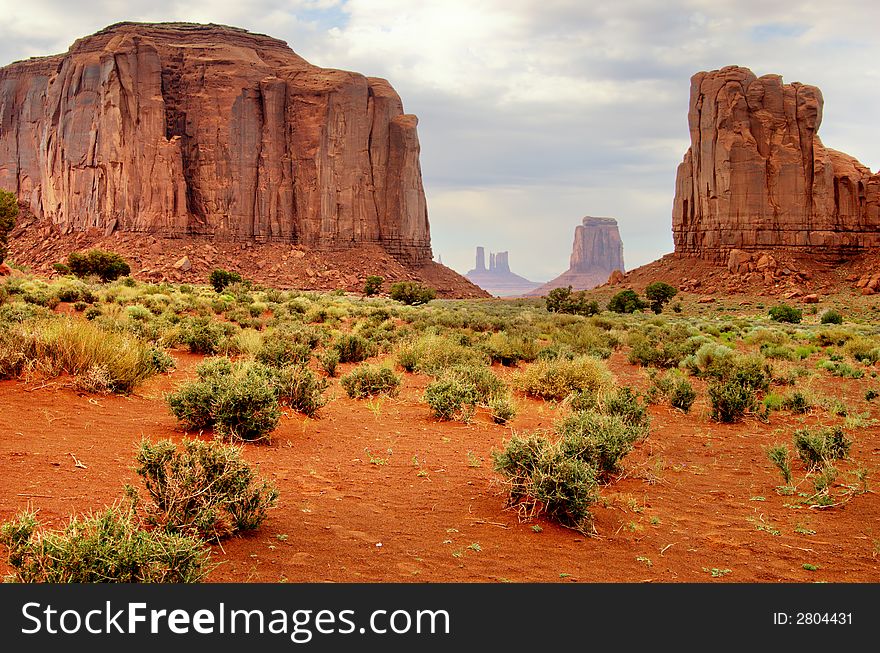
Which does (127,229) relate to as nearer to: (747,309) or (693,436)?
(747,309)

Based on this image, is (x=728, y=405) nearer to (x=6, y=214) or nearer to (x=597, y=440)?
(x=597, y=440)

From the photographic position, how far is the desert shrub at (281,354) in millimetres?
14250

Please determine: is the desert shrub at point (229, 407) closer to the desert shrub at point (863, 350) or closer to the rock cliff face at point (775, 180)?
the desert shrub at point (863, 350)

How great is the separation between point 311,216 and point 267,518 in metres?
77.4

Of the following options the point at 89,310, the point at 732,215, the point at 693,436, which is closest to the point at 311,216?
the point at 732,215

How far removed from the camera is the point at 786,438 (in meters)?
11.2

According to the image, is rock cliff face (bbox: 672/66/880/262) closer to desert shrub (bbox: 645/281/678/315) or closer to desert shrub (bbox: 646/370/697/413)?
desert shrub (bbox: 645/281/678/315)

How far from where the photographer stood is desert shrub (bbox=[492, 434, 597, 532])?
6570 mm

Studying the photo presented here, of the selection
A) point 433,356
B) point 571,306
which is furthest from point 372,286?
point 433,356

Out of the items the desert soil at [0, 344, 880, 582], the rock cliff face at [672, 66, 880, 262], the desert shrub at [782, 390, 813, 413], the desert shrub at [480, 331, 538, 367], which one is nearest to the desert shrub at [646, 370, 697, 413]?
the desert shrub at [782, 390, 813, 413]

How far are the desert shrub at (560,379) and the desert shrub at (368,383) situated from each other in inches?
101

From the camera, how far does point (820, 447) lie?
9062 mm

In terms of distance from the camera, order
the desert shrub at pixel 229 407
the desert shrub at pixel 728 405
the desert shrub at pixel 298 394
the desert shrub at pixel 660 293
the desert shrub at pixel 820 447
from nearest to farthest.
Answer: the desert shrub at pixel 229 407, the desert shrub at pixel 820 447, the desert shrub at pixel 298 394, the desert shrub at pixel 728 405, the desert shrub at pixel 660 293

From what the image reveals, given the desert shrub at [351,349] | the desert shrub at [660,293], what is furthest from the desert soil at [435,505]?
the desert shrub at [660,293]
